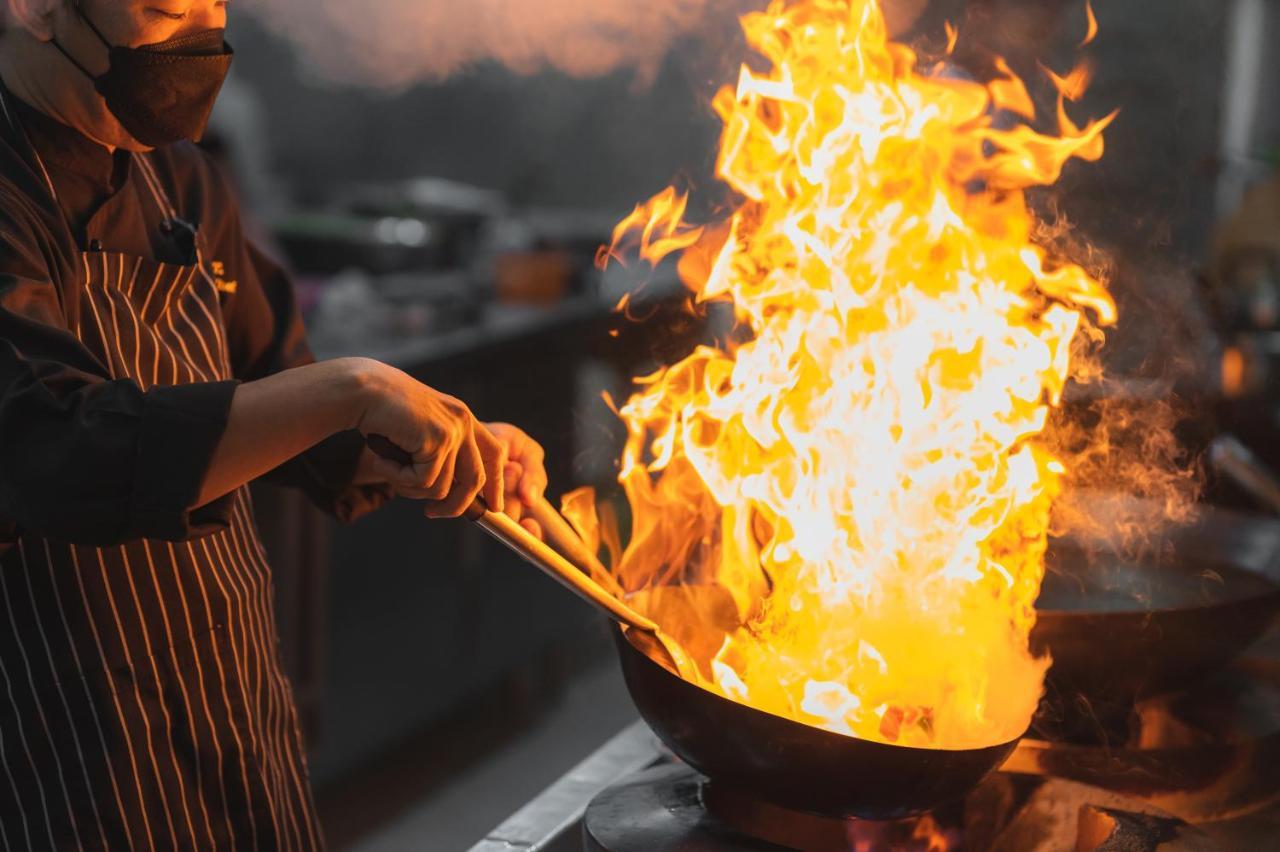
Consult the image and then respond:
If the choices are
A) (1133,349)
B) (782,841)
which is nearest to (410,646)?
(1133,349)

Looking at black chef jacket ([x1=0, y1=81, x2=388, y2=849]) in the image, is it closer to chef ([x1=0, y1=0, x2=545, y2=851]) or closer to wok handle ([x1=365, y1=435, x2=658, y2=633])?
chef ([x1=0, y1=0, x2=545, y2=851])

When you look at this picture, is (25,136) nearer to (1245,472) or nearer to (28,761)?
(28,761)

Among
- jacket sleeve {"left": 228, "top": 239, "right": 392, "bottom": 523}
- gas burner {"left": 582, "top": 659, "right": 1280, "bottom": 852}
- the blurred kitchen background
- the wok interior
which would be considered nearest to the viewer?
gas burner {"left": 582, "top": 659, "right": 1280, "bottom": 852}

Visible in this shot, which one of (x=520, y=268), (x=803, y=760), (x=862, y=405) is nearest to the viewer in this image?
(x=803, y=760)

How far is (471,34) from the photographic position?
18.7 feet

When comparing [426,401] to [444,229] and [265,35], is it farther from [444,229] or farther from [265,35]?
[265,35]

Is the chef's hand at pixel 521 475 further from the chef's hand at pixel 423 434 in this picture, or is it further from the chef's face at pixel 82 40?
the chef's face at pixel 82 40

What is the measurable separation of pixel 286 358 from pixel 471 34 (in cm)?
431

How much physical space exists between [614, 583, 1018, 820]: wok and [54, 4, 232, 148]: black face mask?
2.48ft

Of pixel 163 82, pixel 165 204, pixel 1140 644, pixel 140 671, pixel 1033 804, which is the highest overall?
pixel 163 82

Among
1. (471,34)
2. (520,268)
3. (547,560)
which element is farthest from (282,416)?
(471,34)

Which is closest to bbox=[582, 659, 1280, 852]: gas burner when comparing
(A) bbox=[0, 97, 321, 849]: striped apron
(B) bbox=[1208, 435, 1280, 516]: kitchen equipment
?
(A) bbox=[0, 97, 321, 849]: striped apron

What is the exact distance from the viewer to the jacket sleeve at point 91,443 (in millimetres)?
1075

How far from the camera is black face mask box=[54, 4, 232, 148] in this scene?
1329mm
